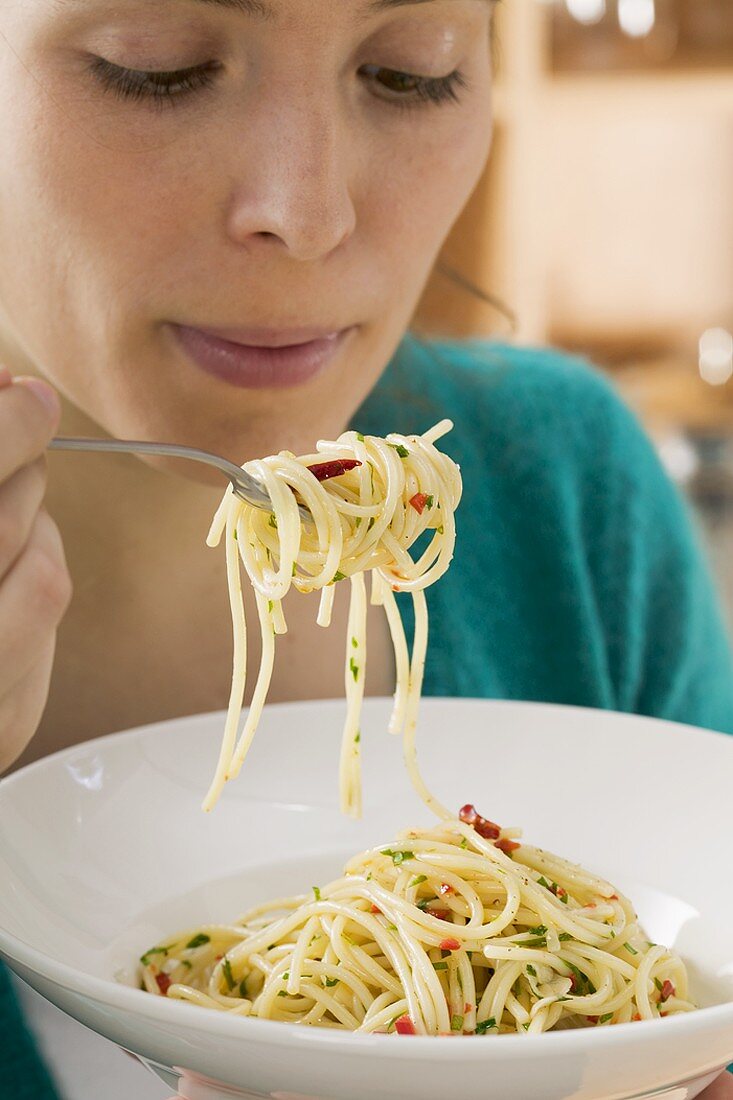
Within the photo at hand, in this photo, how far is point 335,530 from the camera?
1.12m

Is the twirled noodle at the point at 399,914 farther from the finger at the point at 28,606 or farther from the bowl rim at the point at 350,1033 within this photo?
the bowl rim at the point at 350,1033

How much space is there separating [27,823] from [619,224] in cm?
322

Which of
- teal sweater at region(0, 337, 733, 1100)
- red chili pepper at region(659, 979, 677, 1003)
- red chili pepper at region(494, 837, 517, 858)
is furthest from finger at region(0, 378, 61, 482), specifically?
teal sweater at region(0, 337, 733, 1100)

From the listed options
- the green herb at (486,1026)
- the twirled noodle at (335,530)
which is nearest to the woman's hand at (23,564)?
the twirled noodle at (335,530)

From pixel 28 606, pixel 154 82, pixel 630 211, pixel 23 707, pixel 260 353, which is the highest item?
pixel 630 211

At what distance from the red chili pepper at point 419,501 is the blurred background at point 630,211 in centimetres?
217

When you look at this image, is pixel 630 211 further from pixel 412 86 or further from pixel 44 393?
pixel 44 393

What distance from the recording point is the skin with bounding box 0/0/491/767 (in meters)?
1.14

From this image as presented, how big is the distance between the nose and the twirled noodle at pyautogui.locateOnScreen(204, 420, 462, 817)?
0.19 meters

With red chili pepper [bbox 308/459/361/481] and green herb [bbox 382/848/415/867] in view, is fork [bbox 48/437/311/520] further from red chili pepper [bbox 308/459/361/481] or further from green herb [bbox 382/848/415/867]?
green herb [bbox 382/848/415/867]

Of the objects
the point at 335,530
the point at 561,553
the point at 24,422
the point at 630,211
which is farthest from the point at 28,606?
the point at 630,211

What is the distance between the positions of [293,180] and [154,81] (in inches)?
6.5

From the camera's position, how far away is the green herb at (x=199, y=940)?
114 centimetres

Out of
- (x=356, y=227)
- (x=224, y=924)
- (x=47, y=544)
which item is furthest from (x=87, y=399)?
(x=224, y=924)
